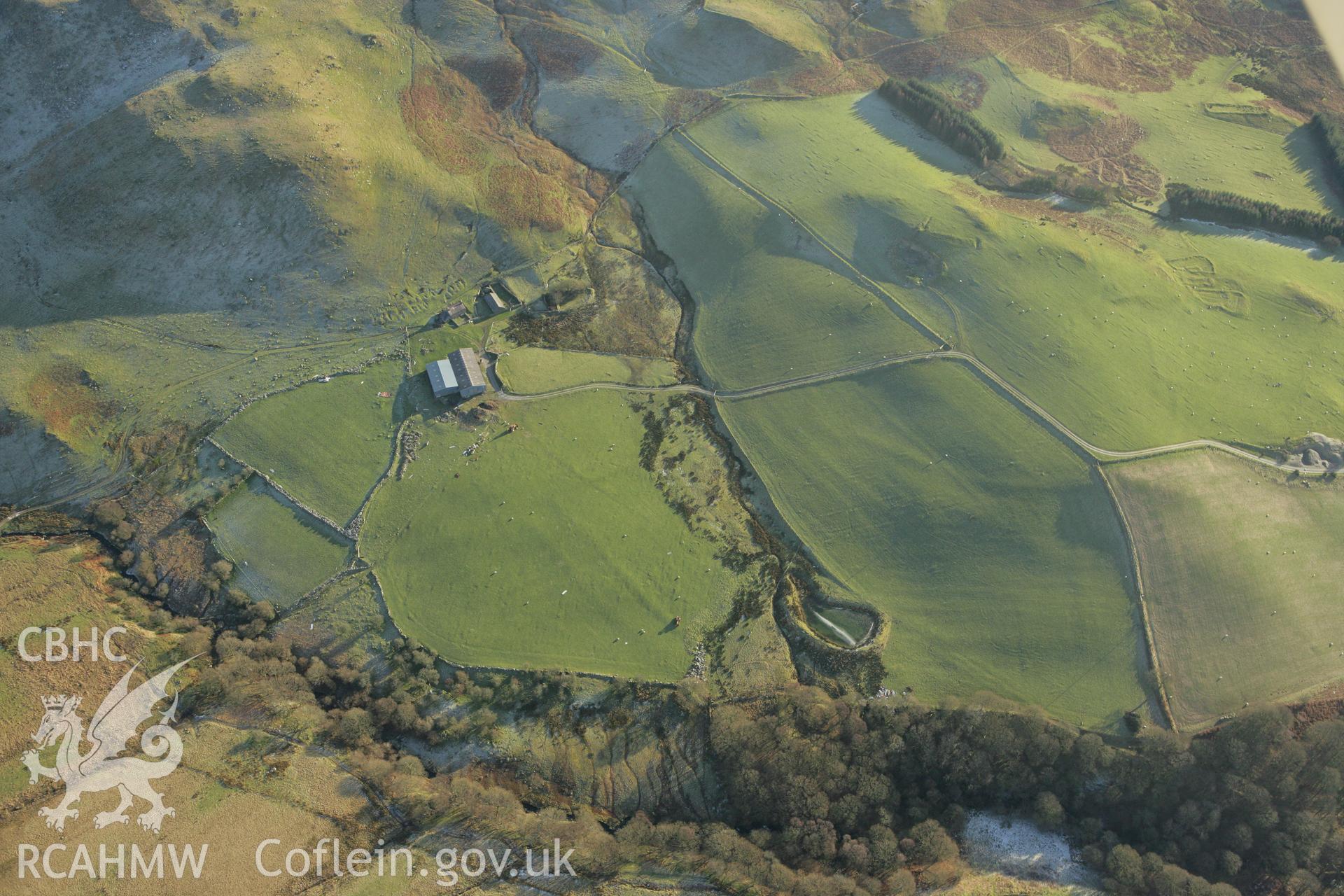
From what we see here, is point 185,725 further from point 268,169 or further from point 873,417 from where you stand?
point 873,417

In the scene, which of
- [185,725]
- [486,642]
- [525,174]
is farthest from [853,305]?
[185,725]

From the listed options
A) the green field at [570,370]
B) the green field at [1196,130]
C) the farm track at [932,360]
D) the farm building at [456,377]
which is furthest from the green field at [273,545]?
the green field at [1196,130]

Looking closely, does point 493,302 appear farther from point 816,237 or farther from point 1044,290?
point 1044,290

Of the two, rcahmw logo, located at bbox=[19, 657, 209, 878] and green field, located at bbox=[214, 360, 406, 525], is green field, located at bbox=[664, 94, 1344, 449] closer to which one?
green field, located at bbox=[214, 360, 406, 525]

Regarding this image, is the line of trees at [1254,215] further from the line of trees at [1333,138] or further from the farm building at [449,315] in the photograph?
the farm building at [449,315]

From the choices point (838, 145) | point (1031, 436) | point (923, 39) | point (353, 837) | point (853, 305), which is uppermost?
point (923, 39)

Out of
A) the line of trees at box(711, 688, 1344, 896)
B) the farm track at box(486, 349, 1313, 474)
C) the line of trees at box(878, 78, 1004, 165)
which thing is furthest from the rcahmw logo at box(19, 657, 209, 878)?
the line of trees at box(878, 78, 1004, 165)
